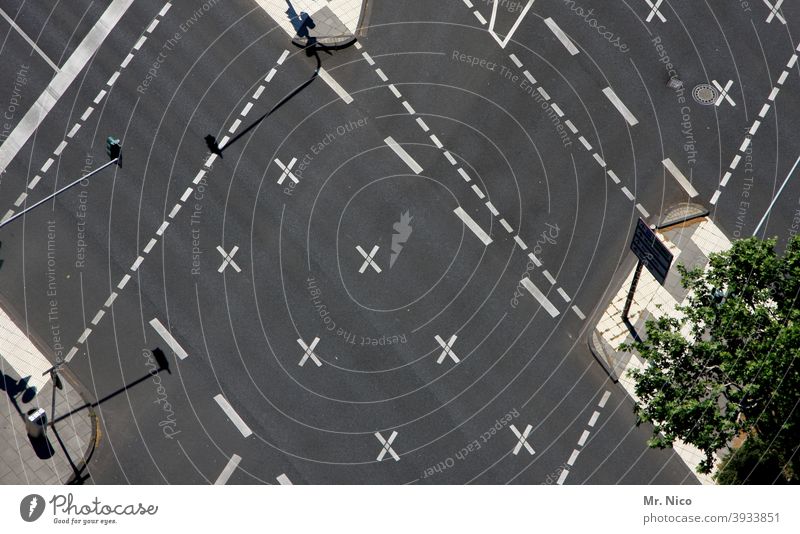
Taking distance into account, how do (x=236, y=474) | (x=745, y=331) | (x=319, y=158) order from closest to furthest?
1. (x=745, y=331)
2. (x=236, y=474)
3. (x=319, y=158)

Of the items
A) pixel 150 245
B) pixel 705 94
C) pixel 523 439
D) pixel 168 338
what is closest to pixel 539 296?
pixel 523 439

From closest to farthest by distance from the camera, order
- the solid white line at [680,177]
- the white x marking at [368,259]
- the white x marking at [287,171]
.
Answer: the white x marking at [368,259], the solid white line at [680,177], the white x marking at [287,171]

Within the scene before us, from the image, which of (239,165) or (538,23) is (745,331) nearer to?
(538,23)

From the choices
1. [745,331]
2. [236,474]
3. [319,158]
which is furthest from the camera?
[319,158]

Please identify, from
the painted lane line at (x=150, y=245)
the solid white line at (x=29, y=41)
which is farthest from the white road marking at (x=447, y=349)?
the solid white line at (x=29, y=41)

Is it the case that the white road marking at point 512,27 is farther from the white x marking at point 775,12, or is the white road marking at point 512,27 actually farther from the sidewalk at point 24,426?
the sidewalk at point 24,426

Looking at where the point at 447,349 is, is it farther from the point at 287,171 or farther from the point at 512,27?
the point at 512,27
